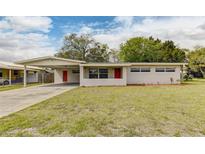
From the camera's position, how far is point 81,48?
4175 cm

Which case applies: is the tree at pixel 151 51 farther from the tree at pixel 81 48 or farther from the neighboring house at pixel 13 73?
the neighboring house at pixel 13 73

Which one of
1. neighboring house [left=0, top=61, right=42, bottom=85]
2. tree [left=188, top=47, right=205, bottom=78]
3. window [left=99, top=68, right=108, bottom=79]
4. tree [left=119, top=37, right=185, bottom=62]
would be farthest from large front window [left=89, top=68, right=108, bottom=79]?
tree [left=188, top=47, right=205, bottom=78]

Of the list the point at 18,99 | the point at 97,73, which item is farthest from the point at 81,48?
the point at 18,99

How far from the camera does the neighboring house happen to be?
22.6 meters

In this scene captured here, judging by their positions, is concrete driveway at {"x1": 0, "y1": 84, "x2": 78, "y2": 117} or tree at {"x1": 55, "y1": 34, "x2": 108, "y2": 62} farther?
tree at {"x1": 55, "y1": 34, "x2": 108, "y2": 62}

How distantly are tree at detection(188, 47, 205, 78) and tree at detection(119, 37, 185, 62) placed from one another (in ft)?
7.09

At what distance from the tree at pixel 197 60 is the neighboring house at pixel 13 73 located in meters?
30.7

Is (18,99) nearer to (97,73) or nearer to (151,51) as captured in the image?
(97,73)

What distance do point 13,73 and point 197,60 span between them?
3423cm

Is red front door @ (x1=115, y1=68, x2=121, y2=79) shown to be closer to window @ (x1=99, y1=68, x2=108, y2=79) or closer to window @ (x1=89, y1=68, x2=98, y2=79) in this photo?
window @ (x1=99, y1=68, x2=108, y2=79)
